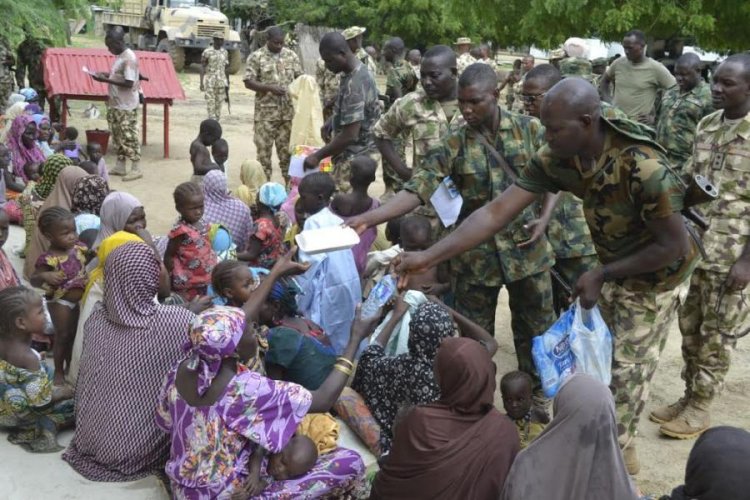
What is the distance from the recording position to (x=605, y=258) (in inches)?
132

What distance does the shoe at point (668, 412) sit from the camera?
15.5 feet

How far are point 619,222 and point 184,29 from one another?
72.3 ft

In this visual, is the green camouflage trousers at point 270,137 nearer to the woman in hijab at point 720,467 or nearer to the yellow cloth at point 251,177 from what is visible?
the yellow cloth at point 251,177

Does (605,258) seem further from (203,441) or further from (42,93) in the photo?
(42,93)

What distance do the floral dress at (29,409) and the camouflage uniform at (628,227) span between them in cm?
234

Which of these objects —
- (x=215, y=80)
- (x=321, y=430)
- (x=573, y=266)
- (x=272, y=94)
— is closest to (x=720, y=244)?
(x=573, y=266)

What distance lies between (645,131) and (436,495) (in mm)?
1530

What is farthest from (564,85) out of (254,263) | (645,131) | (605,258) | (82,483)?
(254,263)

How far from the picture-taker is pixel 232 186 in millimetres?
10656

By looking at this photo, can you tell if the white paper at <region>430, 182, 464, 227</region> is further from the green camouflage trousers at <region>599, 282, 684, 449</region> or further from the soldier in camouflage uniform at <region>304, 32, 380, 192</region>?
the soldier in camouflage uniform at <region>304, 32, 380, 192</region>

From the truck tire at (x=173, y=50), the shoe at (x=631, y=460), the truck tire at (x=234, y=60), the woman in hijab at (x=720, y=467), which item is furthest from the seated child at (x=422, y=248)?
the truck tire at (x=234, y=60)

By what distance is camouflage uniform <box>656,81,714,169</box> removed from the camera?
7.22 metres

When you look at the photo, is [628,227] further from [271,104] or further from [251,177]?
[271,104]

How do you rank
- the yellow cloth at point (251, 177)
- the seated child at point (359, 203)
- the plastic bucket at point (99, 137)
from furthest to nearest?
the plastic bucket at point (99, 137) → the yellow cloth at point (251, 177) → the seated child at point (359, 203)
